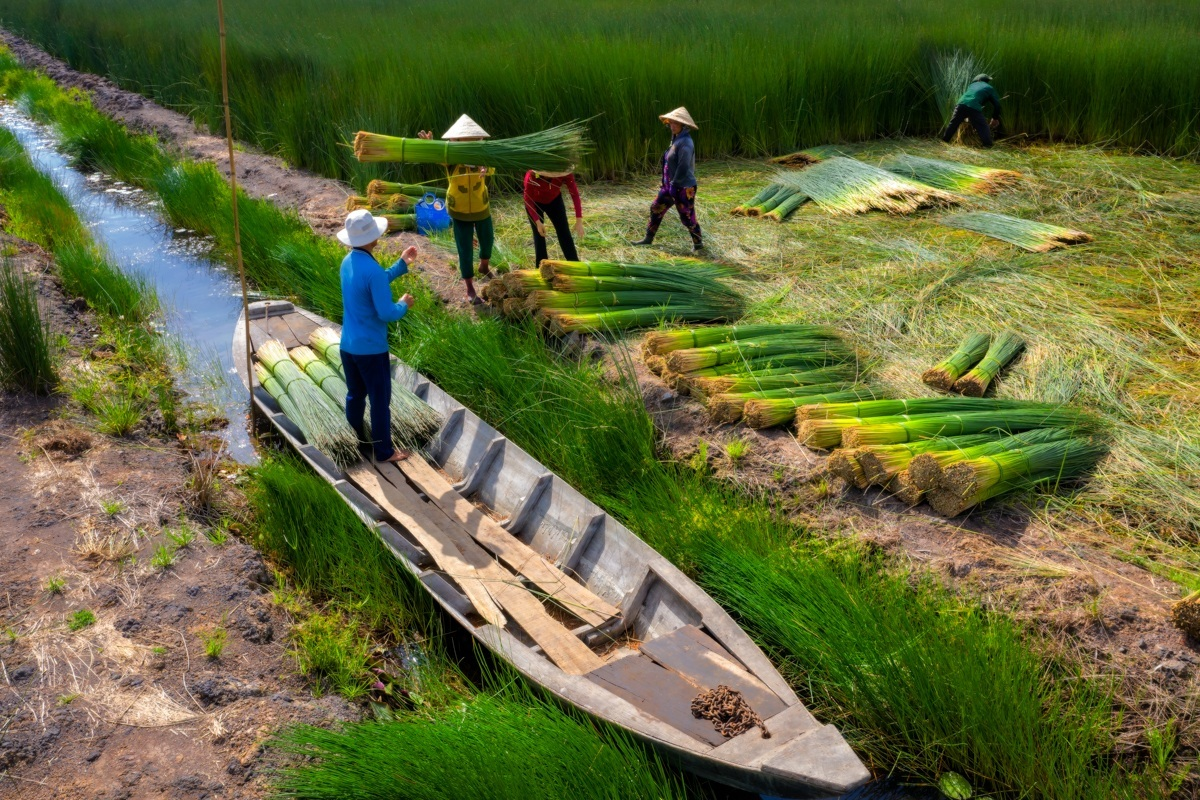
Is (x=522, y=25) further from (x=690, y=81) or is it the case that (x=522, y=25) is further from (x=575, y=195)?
(x=575, y=195)

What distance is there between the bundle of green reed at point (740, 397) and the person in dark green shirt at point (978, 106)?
7.28m

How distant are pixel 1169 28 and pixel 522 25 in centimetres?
882

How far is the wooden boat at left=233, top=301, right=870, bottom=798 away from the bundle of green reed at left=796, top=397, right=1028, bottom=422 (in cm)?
138

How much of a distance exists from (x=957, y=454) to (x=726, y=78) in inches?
318

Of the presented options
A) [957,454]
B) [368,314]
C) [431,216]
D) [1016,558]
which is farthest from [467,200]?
[1016,558]

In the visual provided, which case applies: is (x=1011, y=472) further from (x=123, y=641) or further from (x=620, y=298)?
(x=123, y=641)

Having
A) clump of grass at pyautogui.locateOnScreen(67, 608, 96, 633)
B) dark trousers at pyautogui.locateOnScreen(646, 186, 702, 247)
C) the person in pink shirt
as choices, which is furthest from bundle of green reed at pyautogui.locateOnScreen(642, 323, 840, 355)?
clump of grass at pyautogui.locateOnScreen(67, 608, 96, 633)

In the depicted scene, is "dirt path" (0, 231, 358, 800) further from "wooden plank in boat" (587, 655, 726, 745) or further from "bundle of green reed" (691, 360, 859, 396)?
"bundle of green reed" (691, 360, 859, 396)

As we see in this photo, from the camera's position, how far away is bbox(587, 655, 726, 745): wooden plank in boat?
3621 mm

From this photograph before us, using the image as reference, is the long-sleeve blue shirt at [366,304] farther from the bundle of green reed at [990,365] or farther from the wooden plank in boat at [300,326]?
the bundle of green reed at [990,365]

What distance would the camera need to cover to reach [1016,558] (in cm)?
448

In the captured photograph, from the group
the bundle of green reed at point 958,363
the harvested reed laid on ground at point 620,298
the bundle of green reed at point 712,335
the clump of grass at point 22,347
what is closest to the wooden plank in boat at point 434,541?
the harvested reed laid on ground at point 620,298

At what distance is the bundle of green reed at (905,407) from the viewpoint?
5.28 m

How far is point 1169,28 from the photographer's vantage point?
40.6 ft
